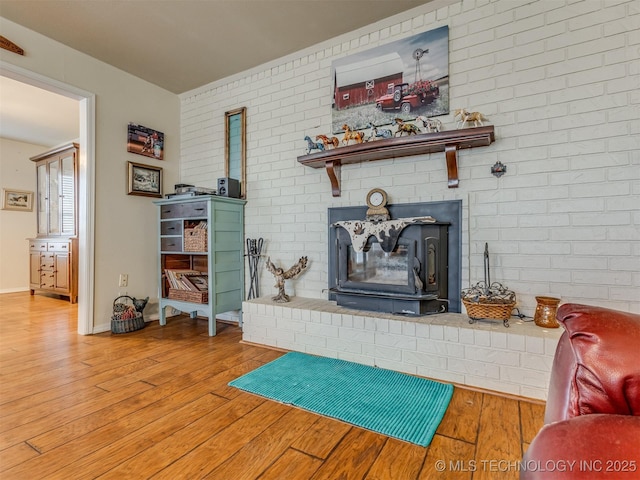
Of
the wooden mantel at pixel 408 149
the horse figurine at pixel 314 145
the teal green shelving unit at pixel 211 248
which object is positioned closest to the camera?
the wooden mantel at pixel 408 149

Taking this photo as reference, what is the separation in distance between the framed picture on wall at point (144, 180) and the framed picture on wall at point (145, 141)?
5.6 inches

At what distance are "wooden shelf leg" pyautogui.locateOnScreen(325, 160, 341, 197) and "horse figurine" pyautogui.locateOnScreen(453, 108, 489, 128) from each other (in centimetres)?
92

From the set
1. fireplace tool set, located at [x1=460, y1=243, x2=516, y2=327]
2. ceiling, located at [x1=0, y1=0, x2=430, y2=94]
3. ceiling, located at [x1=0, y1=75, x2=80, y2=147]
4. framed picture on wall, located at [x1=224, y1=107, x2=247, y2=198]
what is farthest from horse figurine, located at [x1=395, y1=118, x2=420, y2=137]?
ceiling, located at [x1=0, y1=75, x2=80, y2=147]

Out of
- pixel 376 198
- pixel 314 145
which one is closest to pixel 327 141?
pixel 314 145

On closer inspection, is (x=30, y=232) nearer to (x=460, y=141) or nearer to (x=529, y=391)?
(x=460, y=141)

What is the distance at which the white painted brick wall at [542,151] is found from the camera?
6.12ft

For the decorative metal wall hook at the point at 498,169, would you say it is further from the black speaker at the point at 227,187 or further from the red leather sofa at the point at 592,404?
the black speaker at the point at 227,187

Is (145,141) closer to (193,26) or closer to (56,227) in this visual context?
(193,26)

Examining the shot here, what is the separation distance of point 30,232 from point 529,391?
7063 millimetres

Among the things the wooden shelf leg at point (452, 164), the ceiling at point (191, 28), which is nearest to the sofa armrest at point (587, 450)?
the wooden shelf leg at point (452, 164)

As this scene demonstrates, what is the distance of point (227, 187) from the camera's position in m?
3.04

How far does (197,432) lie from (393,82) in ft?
8.54

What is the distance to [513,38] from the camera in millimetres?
2117

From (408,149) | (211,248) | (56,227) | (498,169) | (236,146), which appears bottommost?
(211,248)
